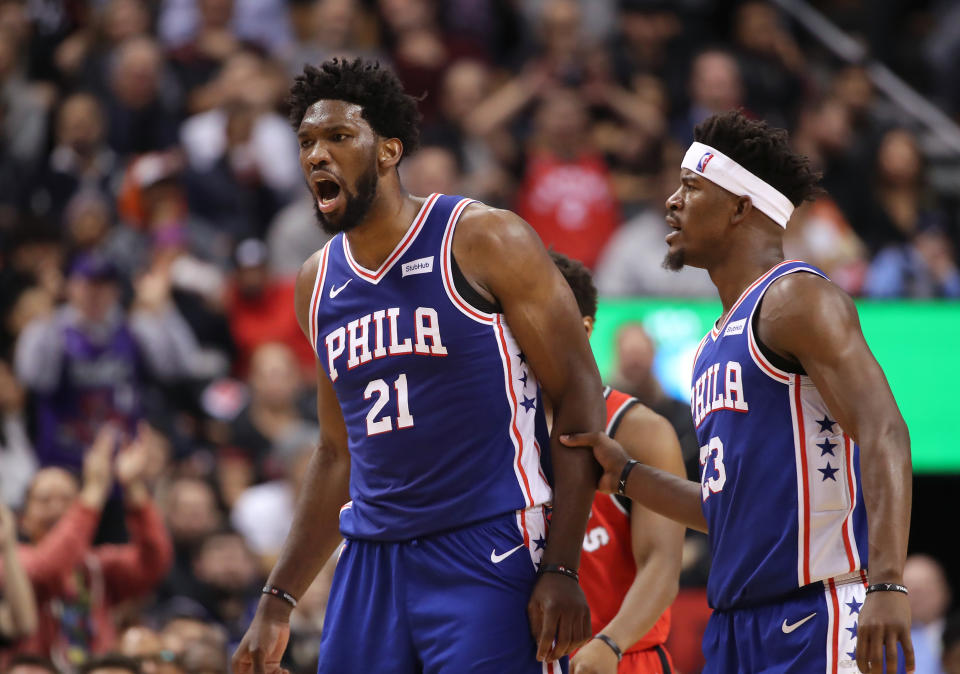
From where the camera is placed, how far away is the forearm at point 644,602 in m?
5.11

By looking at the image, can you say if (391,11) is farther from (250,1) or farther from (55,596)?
(55,596)

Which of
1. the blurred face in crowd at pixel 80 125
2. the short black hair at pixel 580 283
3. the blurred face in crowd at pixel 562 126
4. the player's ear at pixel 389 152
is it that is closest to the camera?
the player's ear at pixel 389 152

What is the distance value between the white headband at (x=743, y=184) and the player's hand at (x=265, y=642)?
7.00 feet

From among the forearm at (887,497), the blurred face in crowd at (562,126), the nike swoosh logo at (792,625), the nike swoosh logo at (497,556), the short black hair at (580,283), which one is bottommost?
the nike swoosh logo at (792,625)

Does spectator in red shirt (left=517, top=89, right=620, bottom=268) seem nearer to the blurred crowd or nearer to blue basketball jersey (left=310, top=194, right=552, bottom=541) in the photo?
the blurred crowd

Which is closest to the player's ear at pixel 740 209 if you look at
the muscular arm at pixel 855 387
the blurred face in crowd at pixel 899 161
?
the muscular arm at pixel 855 387

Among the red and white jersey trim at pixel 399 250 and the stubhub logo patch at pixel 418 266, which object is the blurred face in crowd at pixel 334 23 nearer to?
the red and white jersey trim at pixel 399 250

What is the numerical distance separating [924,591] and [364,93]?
21.9ft

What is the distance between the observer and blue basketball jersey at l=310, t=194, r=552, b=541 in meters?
4.43

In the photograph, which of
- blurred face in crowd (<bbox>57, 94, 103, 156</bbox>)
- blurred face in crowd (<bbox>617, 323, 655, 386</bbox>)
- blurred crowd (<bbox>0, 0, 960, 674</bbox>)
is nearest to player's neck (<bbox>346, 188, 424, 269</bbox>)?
blurred crowd (<bbox>0, 0, 960, 674</bbox>)

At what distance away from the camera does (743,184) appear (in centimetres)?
483

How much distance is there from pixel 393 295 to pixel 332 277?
334mm

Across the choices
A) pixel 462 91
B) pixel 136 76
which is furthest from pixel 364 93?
pixel 462 91

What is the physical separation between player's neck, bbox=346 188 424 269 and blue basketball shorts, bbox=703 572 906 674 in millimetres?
1649
